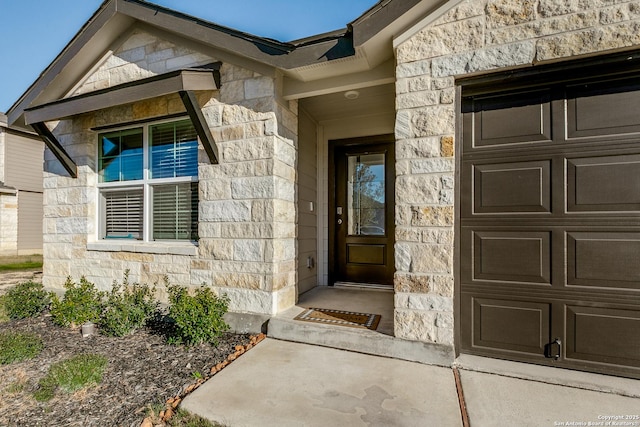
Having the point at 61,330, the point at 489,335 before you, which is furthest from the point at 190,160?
the point at 489,335

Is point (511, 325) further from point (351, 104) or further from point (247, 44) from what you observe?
point (247, 44)

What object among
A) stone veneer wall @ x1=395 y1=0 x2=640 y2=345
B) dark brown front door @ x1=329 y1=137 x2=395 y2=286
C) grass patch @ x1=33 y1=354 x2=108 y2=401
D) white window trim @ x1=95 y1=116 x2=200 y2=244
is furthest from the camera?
dark brown front door @ x1=329 y1=137 x2=395 y2=286

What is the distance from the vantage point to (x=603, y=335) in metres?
2.17

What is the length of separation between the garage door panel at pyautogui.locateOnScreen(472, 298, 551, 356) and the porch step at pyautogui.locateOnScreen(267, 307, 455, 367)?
362mm

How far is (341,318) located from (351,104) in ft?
9.07

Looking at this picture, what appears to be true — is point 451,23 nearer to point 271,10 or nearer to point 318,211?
point 318,211

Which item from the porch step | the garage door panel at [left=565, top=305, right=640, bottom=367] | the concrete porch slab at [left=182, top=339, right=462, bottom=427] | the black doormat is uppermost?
the garage door panel at [left=565, top=305, right=640, bottom=367]

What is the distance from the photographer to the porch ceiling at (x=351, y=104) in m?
3.68

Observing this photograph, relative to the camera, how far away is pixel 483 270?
2.48 metres

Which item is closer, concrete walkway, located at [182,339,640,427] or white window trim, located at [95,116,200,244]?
concrete walkway, located at [182,339,640,427]

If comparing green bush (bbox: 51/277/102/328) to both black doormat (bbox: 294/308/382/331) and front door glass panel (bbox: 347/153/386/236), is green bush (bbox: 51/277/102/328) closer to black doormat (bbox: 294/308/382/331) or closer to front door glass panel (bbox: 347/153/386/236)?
black doormat (bbox: 294/308/382/331)

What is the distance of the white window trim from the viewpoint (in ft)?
11.8

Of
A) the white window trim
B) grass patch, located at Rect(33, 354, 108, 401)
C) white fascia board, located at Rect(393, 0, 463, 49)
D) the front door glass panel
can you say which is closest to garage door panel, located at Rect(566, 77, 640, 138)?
white fascia board, located at Rect(393, 0, 463, 49)

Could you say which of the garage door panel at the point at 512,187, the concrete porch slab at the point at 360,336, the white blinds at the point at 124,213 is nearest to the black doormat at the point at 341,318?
the concrete porch slab at the point at 360,336
